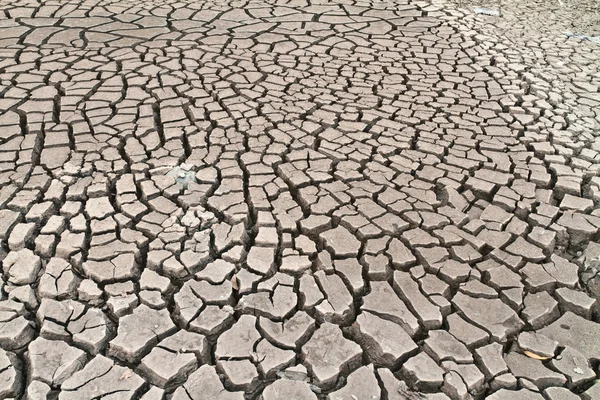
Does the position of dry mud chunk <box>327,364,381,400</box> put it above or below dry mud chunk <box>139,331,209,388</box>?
above

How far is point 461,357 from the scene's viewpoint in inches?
85.7

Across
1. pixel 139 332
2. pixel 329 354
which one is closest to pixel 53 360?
pixel 139 332

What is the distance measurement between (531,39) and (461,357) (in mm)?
4269

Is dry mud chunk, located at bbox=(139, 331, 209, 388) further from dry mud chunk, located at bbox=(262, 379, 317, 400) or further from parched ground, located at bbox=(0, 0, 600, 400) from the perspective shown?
dry mud chunk, located at bbox=(262, 379, 317, 400)

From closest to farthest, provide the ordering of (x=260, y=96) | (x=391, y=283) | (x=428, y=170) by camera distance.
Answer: (x=391, y=283)
(x=428, y=170)
(x=260, y=96)

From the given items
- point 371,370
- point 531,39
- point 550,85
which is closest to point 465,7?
point 531,39

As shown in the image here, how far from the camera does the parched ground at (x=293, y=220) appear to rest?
2.13 m

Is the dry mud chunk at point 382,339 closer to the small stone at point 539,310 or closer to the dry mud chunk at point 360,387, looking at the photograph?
the dry mud chunk at point 360,387

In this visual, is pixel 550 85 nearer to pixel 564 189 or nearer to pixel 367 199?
pixel 564 189

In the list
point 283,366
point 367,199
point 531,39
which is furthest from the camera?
point 531,39

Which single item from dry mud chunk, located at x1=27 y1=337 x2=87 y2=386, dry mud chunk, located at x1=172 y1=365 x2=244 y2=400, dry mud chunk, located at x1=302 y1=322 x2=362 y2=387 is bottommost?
dry mud chunk, located at x1=27 y1=337 x2=87 y2=386

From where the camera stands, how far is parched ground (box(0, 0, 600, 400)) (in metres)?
2.13

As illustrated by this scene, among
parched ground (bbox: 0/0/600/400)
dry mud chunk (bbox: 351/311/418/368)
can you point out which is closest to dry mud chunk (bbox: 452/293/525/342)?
parched ground (bbox: 0/0/600/400)

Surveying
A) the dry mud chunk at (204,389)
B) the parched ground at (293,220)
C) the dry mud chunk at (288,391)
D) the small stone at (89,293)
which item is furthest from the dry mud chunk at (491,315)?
the small stone at (89,293)
